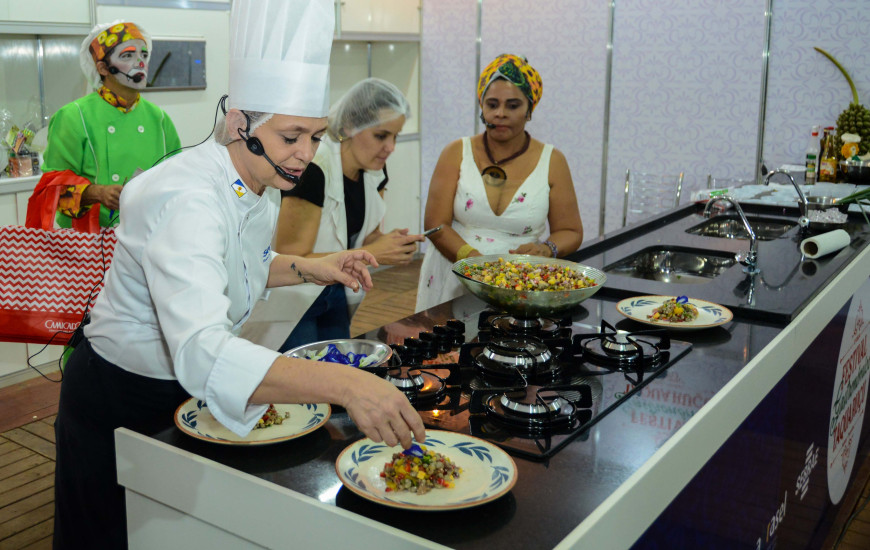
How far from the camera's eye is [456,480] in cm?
123

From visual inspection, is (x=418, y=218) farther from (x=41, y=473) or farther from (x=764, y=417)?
(x=764, y=417)

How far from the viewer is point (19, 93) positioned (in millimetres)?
4055

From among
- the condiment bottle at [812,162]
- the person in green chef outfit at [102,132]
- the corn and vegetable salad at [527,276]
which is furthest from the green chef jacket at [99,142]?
the condiment bottle at [812,162]

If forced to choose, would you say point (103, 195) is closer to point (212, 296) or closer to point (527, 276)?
point (527, 276)

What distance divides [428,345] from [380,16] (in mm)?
4418

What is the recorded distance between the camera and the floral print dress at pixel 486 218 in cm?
297

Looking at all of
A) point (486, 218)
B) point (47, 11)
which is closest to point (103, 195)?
point (47, 11)

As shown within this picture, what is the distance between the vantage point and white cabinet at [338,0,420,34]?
546 cm

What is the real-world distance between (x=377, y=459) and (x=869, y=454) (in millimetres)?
2781

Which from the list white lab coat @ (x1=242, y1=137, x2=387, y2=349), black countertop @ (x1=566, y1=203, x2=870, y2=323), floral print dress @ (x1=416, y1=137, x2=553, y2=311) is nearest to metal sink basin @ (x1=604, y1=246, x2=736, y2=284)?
black countertop @ (x1=566, y1=203, x2=870, y2=323)

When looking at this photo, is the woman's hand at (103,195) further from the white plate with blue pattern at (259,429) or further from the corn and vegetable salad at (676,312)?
the corn and vegetable salad at (676,312)

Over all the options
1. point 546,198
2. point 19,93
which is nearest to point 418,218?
point 19,93

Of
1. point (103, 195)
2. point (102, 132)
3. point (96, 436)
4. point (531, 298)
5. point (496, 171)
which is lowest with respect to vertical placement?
point (96, 436)

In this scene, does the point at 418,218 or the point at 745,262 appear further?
the point at 418,218
